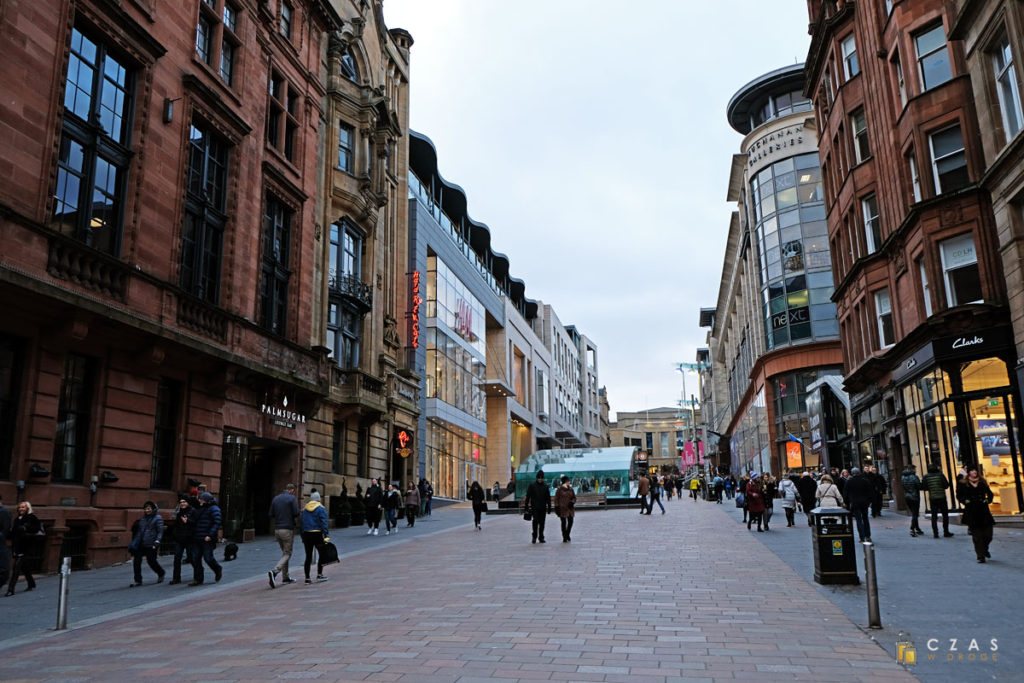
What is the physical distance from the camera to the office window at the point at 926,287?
22.1 m

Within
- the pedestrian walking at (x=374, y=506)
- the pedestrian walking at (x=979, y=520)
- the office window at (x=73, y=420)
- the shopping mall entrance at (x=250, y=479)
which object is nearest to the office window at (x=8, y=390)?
the office window at (x=73, y=420)

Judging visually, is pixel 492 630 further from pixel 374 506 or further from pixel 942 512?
pixel 374 506

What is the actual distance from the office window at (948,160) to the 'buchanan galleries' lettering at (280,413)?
68.1 ft

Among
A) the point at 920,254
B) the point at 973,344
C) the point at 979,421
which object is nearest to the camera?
the point at 973,344

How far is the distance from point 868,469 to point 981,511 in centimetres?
696

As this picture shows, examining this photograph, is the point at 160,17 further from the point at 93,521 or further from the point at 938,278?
the point at 938,278

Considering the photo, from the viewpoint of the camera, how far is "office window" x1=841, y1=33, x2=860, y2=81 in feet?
95.6

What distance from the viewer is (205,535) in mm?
13391

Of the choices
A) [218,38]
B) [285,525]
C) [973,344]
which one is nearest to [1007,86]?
[973,344]

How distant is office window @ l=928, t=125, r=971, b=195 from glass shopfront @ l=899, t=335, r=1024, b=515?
4.63 meters

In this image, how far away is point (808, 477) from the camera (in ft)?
73.6

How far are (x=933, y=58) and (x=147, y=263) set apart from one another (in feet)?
74.2

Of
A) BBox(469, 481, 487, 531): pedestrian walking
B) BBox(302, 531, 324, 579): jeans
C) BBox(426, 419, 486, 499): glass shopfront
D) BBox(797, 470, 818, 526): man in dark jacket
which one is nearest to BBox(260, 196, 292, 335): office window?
BBox(469, 481, 487, 531): pedestrian walking

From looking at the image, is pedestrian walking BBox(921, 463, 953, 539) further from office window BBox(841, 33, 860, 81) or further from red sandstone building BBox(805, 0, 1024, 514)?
office window BBox(841, 33, 860, 81)
